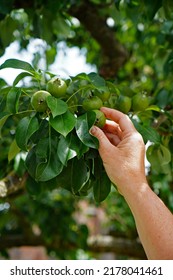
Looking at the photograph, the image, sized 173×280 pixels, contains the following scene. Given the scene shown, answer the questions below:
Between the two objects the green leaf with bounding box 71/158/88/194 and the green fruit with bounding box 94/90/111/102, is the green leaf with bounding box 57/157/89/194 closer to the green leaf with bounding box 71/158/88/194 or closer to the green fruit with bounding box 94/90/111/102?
the green leaf with bounding box 71/158/88/194

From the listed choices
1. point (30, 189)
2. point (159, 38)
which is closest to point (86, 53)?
point (159, 38)

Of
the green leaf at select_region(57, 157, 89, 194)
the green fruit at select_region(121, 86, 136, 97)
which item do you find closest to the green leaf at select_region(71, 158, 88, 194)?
the green leaf at select_region(57, 157, 89, 194)

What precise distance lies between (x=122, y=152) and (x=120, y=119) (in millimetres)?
142

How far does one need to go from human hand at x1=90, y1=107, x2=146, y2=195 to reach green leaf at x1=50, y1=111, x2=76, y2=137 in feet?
0.24

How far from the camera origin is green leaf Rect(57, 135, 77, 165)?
1364mm

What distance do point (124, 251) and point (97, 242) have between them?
26 cm

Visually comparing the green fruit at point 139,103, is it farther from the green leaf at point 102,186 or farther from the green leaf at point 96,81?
the green leaf at point 102,186

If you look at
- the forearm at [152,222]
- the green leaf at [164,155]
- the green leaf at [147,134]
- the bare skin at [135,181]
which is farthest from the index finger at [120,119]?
the green leaf at [164,155]

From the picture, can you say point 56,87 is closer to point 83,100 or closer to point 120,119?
point 83,100

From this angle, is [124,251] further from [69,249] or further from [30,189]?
[30,189]

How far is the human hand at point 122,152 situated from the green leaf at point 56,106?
0.11 metres

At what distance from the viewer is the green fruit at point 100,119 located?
55.3 inches

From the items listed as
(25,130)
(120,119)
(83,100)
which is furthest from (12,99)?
(120,119)

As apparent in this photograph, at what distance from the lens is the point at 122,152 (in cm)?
132
